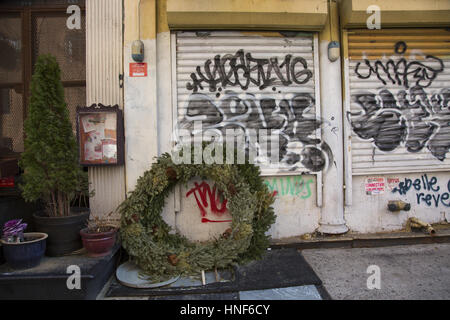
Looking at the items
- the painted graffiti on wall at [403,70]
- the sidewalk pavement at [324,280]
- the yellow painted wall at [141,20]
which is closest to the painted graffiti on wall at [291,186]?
the sidewalk pavement at [324,280]

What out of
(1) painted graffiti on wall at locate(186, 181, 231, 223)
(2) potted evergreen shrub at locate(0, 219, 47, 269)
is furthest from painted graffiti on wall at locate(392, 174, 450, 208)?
(2) potted evergreen shrub at locate(0, 219, 47, 269)

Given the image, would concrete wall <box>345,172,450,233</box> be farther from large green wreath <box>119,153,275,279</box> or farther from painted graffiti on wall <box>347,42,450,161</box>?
large green wreath <box>119,153,275,279</box>

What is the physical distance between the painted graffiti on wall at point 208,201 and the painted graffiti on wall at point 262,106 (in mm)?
857

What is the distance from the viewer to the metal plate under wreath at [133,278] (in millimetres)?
3803

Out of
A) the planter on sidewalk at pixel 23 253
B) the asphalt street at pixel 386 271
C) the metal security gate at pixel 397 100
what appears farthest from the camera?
the metal security gate at pixel 397 100

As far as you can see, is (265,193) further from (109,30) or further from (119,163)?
(109,30)

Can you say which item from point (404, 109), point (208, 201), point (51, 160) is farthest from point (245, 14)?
point (51, 160)

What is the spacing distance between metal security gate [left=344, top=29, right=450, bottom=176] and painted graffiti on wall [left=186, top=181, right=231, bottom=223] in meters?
2.23

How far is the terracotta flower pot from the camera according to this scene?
3836 millimetres

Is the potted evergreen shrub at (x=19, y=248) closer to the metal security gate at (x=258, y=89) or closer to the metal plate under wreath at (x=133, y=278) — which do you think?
the metal plate under wreath at (x=133, y=278)

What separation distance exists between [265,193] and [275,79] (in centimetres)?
194

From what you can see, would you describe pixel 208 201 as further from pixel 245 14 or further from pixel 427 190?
pixel 427 190

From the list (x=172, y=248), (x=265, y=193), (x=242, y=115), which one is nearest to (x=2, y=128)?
(x=172, y=248)

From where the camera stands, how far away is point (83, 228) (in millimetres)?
4160
